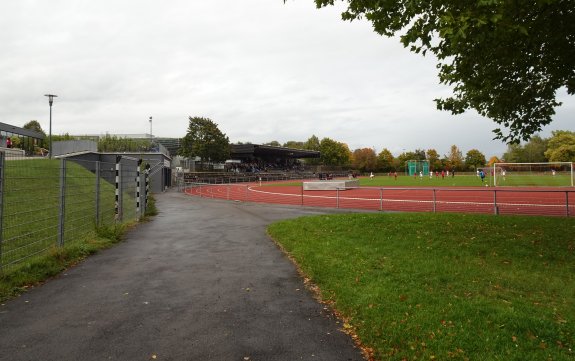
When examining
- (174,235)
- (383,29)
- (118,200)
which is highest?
(383,29)

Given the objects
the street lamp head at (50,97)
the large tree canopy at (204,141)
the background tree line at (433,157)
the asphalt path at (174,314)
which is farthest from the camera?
the background tree line at (433,157)

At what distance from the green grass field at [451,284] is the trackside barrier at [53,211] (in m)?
5.31

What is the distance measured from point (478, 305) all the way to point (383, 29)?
6.07 m

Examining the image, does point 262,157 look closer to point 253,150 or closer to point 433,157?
point 253,150

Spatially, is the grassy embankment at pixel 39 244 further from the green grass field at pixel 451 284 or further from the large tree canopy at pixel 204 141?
the large tree canopy at pixel 204 141

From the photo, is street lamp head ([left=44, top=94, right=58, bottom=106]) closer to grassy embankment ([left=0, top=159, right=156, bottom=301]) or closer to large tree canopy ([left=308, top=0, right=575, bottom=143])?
grassy embankment ([left=0, top=159, right=156, bottom=301])

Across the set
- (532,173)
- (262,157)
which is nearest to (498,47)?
(532,173)

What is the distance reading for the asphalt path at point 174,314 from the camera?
3947mm

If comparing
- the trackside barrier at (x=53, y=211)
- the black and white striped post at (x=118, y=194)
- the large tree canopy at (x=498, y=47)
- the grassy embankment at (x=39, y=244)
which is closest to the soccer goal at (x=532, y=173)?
the large tree canopy at (x=498, y=47)

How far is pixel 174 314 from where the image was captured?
4.97 m

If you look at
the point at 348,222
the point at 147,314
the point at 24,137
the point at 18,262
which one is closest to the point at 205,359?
the point at 147,314

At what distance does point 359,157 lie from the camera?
119m

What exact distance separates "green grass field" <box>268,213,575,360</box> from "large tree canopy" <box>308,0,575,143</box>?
11.2ft

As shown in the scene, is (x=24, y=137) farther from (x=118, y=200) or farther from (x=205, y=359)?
(x=205, y=359)
